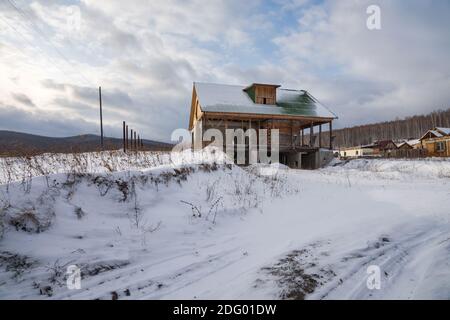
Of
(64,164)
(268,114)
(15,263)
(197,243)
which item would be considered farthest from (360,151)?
(15,263)

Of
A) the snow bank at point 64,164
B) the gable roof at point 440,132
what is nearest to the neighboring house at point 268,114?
the snow bank at point 64,164

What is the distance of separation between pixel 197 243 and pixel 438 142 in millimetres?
44784

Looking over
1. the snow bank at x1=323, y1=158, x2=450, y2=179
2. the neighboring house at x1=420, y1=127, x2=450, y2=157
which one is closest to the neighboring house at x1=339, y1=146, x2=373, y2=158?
the neighboring house at x1=420, y1=127, x2=450, y2=157

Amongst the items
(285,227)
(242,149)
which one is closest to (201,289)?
(285,227)

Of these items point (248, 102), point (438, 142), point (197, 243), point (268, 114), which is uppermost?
point (248, 102)

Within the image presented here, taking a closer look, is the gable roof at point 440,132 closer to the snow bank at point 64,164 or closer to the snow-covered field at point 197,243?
the snow-covered field at point 197,243

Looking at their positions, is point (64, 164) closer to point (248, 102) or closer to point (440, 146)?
point (248, 102)

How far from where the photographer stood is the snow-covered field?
8.71ft

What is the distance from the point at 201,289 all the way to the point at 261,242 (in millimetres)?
1643

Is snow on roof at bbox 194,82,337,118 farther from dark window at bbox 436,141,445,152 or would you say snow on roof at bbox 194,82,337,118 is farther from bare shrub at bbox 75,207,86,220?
dark window at bbox 436,141,445,152

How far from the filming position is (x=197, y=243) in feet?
13.2

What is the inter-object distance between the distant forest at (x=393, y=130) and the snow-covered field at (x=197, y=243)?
301ft

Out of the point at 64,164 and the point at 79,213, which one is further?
the point at 64,164

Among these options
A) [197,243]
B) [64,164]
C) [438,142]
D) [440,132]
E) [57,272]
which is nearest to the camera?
[57,272]
